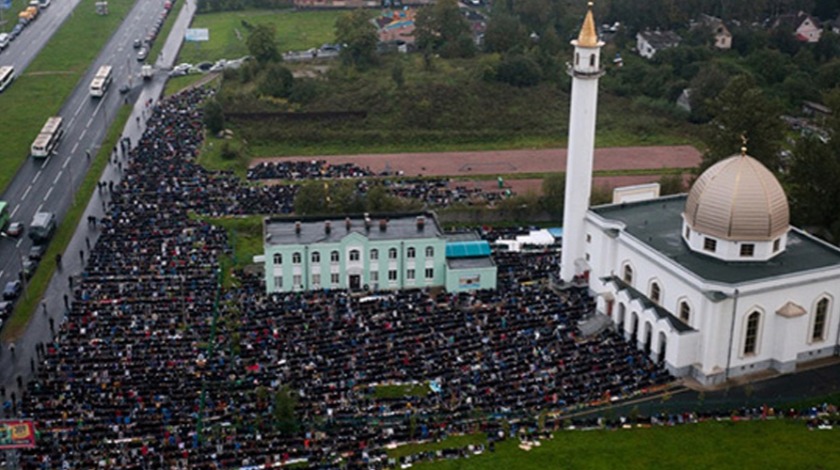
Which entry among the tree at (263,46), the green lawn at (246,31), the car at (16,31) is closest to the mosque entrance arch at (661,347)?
the tree at (263,46)

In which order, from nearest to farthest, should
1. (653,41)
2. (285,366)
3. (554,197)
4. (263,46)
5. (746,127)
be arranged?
(285,366)
(746,127)
(554,197)
(263,46)
(653,41)

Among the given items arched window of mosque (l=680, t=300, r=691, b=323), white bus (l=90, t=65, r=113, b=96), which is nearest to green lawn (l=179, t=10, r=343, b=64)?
white bus (l=90, t=65, r=113, b=96)

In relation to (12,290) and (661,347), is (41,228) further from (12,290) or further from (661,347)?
(661,347)

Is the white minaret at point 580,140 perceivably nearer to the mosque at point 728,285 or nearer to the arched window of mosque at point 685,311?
the mosque at point 728,285

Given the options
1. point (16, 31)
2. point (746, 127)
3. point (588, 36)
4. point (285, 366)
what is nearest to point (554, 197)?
point (746, 127)

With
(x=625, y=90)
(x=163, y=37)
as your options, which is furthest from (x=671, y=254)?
(x=163, y=37)

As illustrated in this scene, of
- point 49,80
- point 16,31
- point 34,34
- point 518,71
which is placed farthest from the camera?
point 34,34

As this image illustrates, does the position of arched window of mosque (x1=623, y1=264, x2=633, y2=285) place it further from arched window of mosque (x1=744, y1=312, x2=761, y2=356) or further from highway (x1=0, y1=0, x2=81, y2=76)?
highway (x1=0, y1=0, x2=81, y2=76)
